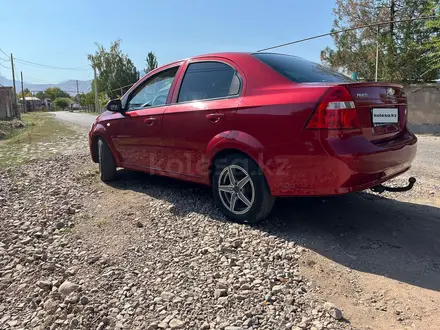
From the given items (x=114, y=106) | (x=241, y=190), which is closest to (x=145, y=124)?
(x=114, y=106)

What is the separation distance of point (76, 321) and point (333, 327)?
1587 mm

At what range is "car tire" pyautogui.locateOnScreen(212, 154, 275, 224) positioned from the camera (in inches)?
128

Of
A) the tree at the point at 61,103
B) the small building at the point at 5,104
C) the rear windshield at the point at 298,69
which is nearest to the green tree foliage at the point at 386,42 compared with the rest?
the rear windshield at the point at 298,69

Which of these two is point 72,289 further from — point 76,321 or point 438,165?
point 438,165

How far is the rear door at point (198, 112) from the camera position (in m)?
3.46

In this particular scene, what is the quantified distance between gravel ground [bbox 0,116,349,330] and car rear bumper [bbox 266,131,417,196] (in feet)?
1.69

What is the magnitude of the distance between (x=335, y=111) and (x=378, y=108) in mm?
539

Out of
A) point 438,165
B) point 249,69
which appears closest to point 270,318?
point 249,69

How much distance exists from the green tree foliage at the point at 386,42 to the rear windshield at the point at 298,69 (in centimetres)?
1085

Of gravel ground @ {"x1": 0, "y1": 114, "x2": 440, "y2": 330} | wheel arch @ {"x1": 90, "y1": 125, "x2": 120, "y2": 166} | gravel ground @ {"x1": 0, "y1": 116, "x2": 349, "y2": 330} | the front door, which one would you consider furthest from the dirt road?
wheel arch @ {"x1": 90, "y1": 125, "x2": 120, "y2": 166}

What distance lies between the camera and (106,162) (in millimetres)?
5309

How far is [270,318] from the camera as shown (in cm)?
218

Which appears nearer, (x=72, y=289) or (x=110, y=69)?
(x=72, y=289)

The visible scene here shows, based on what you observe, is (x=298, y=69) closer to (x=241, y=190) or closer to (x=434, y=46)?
(x=241, y=190)
